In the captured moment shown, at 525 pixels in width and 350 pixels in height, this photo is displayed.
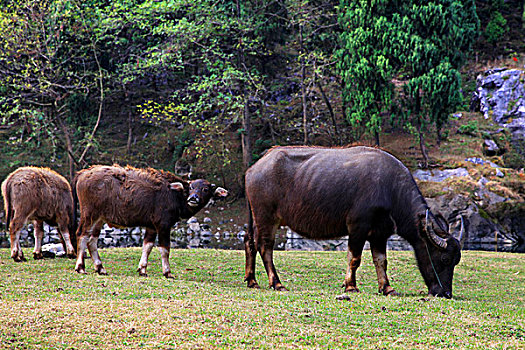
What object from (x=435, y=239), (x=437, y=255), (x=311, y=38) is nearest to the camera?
(x=435, y=239)

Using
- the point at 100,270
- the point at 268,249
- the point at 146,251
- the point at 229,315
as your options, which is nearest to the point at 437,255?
the point at 268,249

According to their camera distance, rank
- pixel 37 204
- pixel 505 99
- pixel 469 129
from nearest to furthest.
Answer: pixel 37 204
pixel 469 129
pixel 505 99

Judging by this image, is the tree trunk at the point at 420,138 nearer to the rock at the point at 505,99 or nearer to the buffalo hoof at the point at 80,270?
the rock at the point at 505,99

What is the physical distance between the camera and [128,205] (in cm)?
1215

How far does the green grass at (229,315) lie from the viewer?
677 centimetres

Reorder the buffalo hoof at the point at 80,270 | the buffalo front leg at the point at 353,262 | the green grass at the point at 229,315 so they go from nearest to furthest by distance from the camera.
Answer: the green grass at the point at 229,315, the buffalo front leg at the point at 353,262, the buffalo hoof at the point at 80,270

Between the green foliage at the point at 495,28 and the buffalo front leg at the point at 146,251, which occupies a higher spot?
the green foliage at the point at 495,28

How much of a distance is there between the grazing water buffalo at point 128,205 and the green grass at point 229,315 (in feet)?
2.46

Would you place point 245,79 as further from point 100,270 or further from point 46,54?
point 100,270

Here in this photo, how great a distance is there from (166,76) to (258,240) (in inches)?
1072

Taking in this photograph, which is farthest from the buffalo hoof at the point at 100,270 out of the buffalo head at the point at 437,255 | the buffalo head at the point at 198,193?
the buffalo head at the point at 437,255

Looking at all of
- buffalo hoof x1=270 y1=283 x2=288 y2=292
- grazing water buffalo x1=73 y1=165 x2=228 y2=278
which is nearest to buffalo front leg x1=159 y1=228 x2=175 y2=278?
grazing water buffalo x1=73 y1=165 x2=228 y2=278

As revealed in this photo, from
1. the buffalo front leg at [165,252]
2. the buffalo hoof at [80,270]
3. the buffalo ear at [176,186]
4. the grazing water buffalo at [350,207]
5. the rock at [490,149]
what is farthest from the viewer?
the rock at [490,149]

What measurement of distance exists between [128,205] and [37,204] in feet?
→ 11.1
